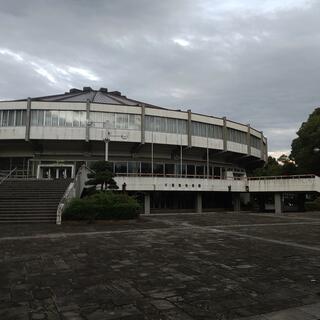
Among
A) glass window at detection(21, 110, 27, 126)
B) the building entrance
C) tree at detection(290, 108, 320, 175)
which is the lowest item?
the building entrance

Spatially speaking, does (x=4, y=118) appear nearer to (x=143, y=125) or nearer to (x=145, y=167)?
(x=143, y=125)

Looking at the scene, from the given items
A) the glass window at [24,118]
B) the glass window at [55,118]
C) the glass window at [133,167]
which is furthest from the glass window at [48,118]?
the glass window at [133,167]

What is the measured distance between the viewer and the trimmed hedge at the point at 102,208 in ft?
67.3

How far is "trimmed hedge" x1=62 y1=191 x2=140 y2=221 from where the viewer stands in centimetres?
2052

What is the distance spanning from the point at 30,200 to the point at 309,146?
34.2 meters

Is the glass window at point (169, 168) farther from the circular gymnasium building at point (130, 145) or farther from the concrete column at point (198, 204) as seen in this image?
the concrete column at point (198, 204)

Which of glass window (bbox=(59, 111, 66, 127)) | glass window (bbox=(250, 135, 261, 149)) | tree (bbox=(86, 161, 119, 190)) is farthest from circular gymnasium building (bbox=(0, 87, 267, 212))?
tree (bbox=(86, 161, 119, 190))

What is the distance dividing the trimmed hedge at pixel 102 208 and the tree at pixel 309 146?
29301 millimetres

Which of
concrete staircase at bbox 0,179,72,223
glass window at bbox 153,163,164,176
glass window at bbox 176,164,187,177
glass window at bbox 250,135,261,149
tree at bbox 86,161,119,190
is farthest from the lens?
glass window at bbox 250,135,261,149

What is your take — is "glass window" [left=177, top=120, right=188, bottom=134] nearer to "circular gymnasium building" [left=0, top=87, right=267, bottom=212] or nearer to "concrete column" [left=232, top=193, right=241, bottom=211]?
"circular gymnasium building" [left=0, top=87, right=267, bottom=212]

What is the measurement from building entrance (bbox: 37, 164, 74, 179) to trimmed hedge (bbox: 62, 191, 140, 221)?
2077 centimetres

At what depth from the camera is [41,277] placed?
7516mm

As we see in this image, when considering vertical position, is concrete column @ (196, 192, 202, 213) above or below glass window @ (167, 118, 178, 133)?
below

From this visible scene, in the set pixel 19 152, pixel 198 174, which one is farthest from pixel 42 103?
pixel 198 174
